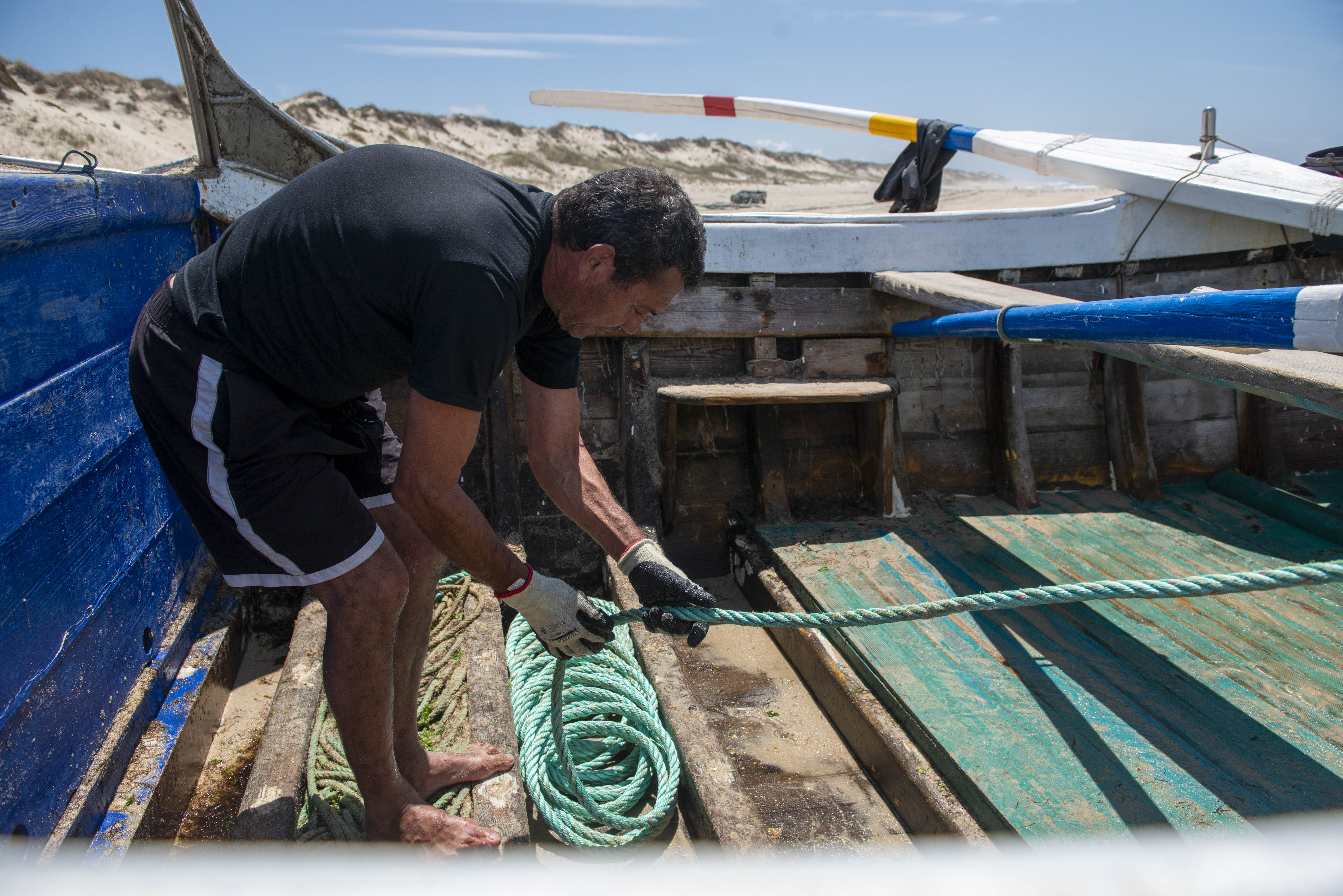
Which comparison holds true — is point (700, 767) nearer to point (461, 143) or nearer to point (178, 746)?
point (178, 746)

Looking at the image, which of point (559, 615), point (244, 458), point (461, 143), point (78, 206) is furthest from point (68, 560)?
point (461, 143)

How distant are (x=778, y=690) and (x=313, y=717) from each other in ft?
5.04

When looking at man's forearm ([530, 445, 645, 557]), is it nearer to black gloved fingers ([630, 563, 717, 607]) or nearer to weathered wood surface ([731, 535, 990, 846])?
black gloved fingers ([630, 563, 717, 607])

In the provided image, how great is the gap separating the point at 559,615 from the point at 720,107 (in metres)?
4.91

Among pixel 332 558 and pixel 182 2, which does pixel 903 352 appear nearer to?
pixel 332 558

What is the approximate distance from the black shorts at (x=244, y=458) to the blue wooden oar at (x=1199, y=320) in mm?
1975

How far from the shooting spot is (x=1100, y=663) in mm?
2533

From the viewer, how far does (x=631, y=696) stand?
245 centimetres

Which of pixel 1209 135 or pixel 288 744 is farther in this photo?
pixel 1209 135

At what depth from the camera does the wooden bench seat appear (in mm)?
3490

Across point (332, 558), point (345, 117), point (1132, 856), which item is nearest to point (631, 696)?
point (332, 558)

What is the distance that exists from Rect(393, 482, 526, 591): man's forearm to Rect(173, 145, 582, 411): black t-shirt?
21 centimetres

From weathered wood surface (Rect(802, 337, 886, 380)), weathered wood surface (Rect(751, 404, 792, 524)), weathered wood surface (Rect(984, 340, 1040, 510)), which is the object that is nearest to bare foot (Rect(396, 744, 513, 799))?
weathered wood surface (Rect(751, 404, 792, 524))

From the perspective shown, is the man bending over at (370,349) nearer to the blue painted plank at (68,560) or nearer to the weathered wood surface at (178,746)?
the blue painted plank at (68,560)
